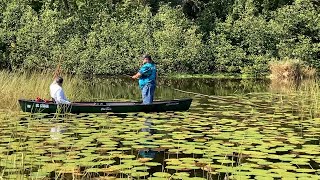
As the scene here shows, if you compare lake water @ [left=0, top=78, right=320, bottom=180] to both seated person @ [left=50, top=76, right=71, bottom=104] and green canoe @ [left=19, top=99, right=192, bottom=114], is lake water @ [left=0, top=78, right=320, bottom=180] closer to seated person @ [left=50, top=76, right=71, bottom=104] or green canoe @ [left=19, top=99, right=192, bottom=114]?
green canoe @ [left=19, top=99, right=192, bottom=114]

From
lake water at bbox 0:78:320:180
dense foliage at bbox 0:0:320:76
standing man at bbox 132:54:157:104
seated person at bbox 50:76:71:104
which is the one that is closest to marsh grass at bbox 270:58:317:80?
dense foliage at bbox 0:0:320:76

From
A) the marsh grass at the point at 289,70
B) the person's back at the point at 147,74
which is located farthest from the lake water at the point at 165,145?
the marsh grass at the point at 289,70

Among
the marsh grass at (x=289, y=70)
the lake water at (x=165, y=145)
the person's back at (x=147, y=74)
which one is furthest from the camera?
the marsh grass at (x=289, y=70)

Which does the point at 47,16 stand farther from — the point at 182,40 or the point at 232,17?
the point at 232,17

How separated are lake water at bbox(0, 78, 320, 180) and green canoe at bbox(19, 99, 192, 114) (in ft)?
0.54

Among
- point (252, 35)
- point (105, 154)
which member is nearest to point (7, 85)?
point (105, 154)

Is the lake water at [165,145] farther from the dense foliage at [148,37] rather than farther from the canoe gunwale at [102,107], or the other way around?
the dense foliage at [148,37]

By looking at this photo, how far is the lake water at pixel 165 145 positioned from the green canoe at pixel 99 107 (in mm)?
163

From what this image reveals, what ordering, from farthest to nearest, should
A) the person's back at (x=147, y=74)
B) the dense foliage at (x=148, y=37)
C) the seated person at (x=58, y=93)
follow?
the dense foliage at (x=148, y=37)
the person's back at (x=147, y=74)
the seated person at (x=58, y=93)

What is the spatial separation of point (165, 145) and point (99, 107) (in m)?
4.03

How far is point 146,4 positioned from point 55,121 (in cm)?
2448

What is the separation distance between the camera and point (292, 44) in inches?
1196

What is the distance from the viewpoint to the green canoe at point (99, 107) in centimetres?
1085

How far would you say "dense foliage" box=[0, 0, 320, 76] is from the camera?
2864 cm
